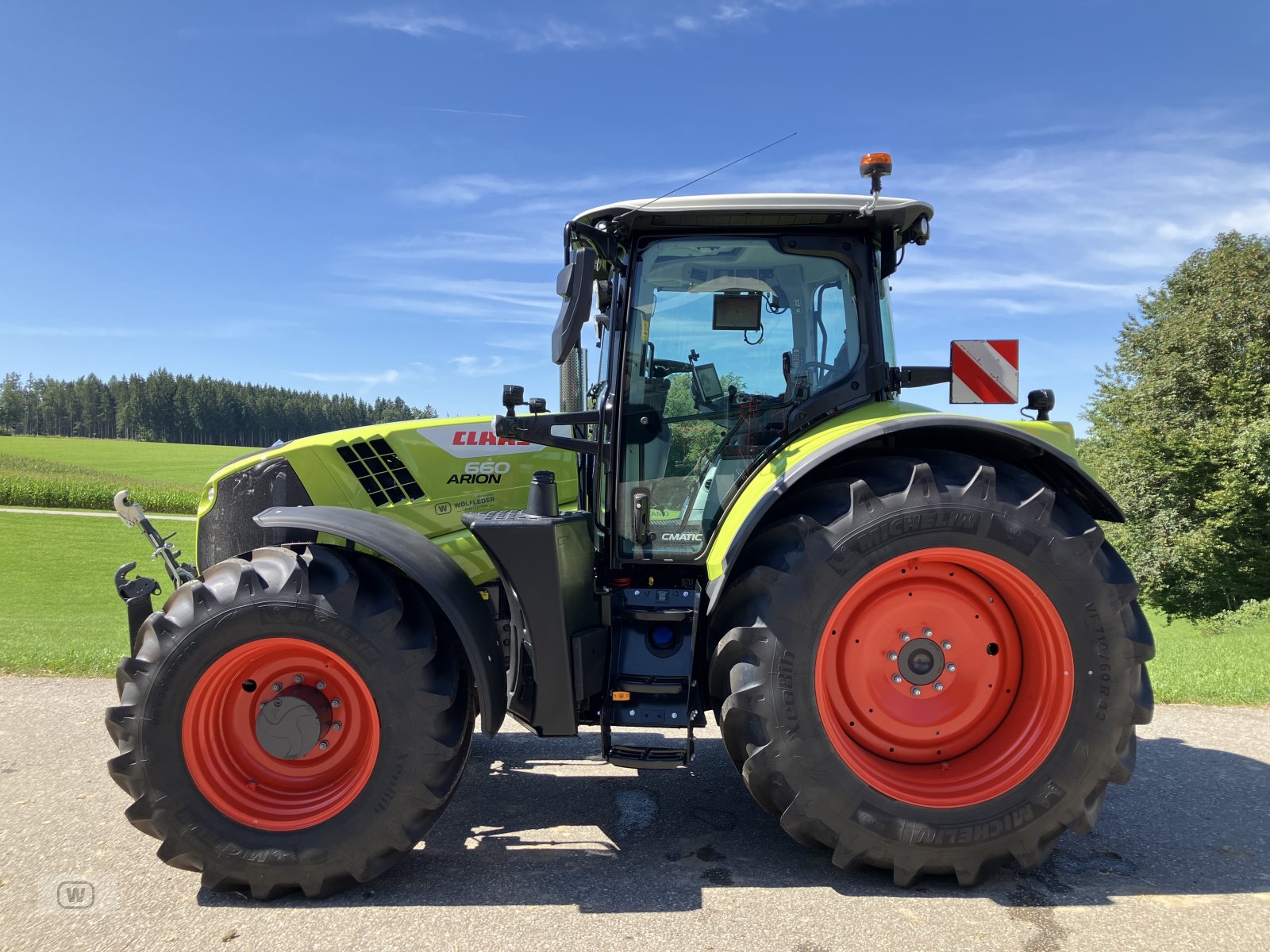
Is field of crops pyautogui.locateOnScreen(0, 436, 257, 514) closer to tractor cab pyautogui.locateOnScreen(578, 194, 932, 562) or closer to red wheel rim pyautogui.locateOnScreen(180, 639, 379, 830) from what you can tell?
red wheel rim pyautogui.locateOnScreen(180, 639, 379, 830)

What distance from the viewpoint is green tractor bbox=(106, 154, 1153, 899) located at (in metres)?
2.81

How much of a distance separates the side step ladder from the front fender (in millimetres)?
567

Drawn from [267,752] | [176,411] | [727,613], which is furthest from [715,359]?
[176,411]

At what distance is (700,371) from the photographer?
3.34 metres

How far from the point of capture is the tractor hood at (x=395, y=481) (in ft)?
12.2

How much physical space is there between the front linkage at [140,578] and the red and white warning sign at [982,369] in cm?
328

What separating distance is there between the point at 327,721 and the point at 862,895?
201cm

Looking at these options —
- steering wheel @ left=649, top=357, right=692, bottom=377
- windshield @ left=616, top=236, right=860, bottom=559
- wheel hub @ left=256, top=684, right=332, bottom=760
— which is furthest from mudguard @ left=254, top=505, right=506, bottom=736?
steering wheel @ left=649, top=357, right=692, bottom=377

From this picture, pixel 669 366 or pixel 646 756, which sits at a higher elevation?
pixel 669 366

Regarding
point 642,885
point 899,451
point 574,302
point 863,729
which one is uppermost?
point 574,302

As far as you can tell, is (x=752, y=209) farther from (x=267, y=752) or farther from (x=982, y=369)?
(x=267, y=752)

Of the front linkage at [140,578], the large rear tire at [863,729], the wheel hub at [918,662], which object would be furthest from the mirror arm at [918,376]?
the front linkage at [140,578]

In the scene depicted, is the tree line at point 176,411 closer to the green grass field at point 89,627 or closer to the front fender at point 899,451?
the green grass field at point 89,627

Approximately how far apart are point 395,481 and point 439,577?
0.98 meters
